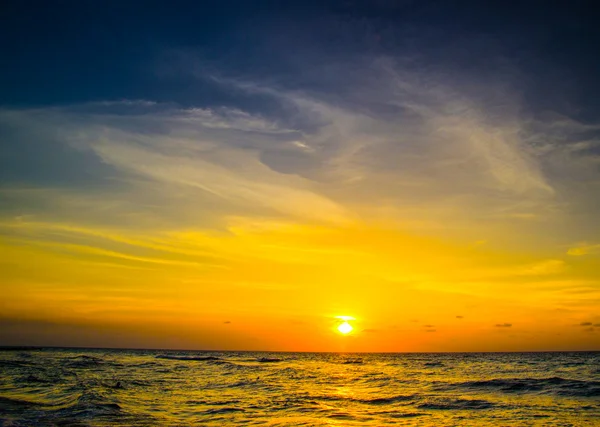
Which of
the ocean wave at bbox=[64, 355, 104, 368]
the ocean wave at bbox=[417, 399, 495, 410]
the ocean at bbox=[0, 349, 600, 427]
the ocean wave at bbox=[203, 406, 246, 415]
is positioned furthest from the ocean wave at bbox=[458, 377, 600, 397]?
the ocean wave at bbox=[64, 355, 104, 368]

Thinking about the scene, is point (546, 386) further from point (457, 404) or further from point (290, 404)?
point (290, 404)

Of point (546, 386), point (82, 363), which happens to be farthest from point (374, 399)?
point (82, 363)

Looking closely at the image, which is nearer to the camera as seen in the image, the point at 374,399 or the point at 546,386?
the point at 374,399

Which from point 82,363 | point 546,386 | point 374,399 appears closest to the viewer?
point 374,399

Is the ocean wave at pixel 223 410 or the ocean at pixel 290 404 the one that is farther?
the ocean wave at pixel 223 410

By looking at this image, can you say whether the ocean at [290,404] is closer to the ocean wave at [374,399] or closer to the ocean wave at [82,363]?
the ocean wave at [374,399]

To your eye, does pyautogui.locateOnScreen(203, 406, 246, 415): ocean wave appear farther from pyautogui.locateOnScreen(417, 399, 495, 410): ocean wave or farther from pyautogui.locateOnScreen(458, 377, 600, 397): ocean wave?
pyautogui.locateOnScreen(458, 377, 600, 397): ocean wave

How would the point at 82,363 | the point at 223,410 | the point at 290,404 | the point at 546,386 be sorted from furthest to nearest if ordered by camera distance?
1. the point at 82,363
2. the point at 546,386
3. the point at 290,404
4. the point at 223,410

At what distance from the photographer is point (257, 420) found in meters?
21.1

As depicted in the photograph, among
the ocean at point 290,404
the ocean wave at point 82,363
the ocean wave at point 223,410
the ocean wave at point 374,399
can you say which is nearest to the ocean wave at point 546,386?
the ocean at point 290,404

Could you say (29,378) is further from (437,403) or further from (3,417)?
(437,403)

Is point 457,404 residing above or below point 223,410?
below

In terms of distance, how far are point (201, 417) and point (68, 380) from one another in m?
22.3

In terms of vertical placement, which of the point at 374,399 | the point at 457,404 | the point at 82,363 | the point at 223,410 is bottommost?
the point at 82,363
